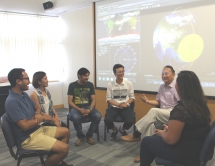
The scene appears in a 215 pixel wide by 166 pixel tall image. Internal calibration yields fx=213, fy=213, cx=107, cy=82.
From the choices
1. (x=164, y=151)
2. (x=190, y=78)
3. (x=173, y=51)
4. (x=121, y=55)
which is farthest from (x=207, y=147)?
(x=121, y=55)

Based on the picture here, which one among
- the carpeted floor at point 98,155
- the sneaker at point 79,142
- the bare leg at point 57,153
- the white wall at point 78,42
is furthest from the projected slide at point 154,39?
the bare leg at point 57,153

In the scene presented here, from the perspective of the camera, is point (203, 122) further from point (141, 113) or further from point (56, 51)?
point (56, 51)

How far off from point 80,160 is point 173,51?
2.26 meters

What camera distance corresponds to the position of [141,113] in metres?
4.16

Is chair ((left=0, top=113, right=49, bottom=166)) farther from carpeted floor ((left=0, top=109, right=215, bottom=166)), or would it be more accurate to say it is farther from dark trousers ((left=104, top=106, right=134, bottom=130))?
dark trousers ((left=104, top=106, right=134, bottom=130))

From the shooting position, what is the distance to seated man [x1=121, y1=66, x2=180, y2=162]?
2701mm

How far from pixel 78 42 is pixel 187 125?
13.5 ft

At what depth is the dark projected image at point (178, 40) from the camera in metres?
3.35

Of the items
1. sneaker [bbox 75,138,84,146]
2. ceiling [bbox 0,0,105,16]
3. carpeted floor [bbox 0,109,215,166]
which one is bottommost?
carpeted floor [bbox 0,109,215,166]

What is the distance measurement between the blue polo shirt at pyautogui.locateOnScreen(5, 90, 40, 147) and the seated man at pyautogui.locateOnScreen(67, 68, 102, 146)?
1.09 meters

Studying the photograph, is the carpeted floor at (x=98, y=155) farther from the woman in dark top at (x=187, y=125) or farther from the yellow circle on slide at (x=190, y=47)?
the yellow circle on slide at (x=190, y=47)

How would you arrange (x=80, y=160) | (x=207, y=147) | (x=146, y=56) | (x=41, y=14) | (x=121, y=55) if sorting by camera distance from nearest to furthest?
1. (x=207, y=147)
2. (x=80, y=160)
3. (x=146, y=56)
4. (x=121, y=55)
5. (x=41, y=14)

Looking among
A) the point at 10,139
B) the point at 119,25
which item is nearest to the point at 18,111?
the point at 10,139

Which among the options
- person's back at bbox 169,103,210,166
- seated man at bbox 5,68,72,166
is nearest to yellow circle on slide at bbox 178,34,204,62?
person's back at bbox 169,103,210,166
